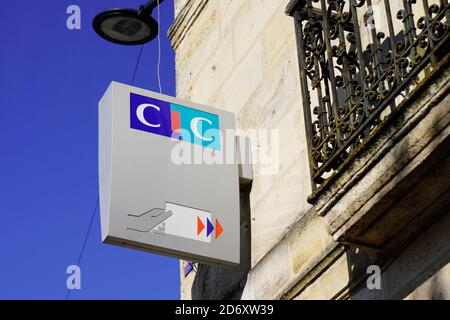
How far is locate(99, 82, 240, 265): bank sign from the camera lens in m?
7.37

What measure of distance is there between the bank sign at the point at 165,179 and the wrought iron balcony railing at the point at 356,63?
89cm

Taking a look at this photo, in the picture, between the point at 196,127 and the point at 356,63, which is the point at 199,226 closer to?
the point at 196,127

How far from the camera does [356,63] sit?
6.51m

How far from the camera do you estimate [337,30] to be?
6.66 metres

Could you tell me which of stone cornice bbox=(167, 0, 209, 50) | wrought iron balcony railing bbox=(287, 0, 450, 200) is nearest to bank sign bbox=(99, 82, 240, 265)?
wrought iron balcony railing bbox=(287, 0, 450, 200)

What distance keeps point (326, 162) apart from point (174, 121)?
1885mm

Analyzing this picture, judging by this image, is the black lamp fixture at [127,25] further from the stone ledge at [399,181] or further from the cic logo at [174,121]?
the stone ledge at [399,181]

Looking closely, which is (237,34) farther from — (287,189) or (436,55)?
(436,55)

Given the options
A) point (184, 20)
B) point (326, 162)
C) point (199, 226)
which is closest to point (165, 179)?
point (199, 226)

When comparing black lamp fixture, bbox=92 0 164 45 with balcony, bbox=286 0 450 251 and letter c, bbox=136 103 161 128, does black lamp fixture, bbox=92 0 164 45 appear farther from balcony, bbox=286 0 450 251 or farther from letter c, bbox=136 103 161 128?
balcony, bbox=286 0 450 251

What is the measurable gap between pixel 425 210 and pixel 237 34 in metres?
3.51

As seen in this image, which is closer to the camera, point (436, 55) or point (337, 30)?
point (436, 55)

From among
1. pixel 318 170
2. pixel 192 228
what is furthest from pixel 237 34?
pixel 318 170

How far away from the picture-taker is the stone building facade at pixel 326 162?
5.66 m
